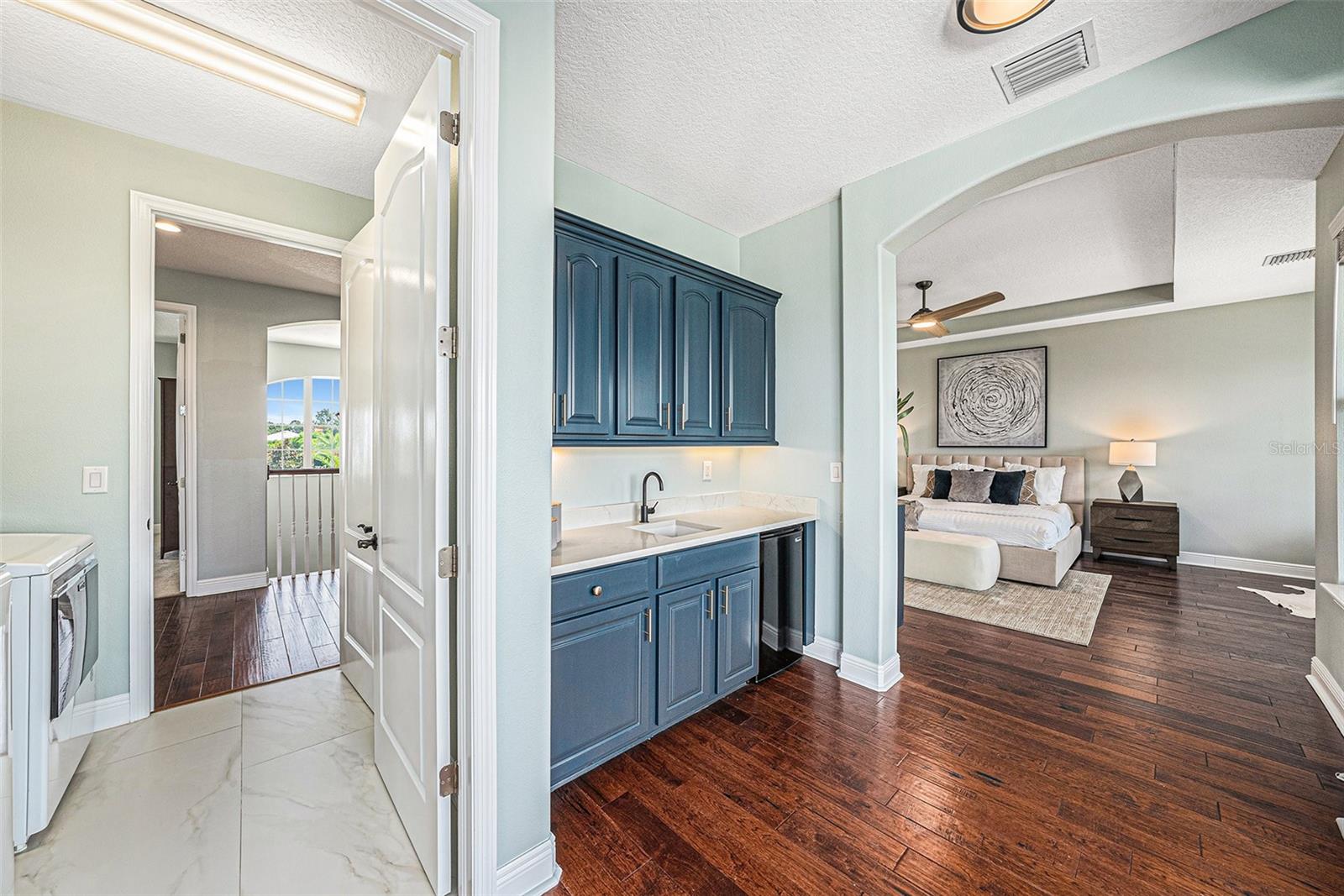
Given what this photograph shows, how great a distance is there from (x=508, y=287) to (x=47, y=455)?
2.42 m

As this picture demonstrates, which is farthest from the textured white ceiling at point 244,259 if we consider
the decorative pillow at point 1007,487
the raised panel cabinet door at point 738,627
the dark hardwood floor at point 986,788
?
the decorative pillow at point 1007,487

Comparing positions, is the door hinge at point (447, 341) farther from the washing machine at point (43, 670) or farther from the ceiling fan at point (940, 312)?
the ceiling fan at point (940, 312)

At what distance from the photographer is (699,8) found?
176 cm

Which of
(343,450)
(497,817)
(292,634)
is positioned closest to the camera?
(497,817)

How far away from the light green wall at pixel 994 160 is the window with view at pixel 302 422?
7.82 metres

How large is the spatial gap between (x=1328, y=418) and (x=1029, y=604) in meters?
2.18

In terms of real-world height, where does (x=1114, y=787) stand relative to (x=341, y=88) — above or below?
below

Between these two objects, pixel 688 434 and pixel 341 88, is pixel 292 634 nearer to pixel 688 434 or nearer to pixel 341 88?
pixel 688 434

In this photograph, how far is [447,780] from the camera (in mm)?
1471

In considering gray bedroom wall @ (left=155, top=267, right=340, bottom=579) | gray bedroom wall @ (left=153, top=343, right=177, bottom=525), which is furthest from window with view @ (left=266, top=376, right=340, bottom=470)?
gray bedroom wall @ (left=155, top=267, right=340, bottom=579)

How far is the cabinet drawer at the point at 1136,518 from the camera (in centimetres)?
527

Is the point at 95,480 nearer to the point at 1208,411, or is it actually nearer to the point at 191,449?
the point at 191,449

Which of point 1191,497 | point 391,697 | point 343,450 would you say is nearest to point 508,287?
point 391,697

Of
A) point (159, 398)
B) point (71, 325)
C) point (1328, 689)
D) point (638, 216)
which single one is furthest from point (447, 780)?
point (159, 398)
